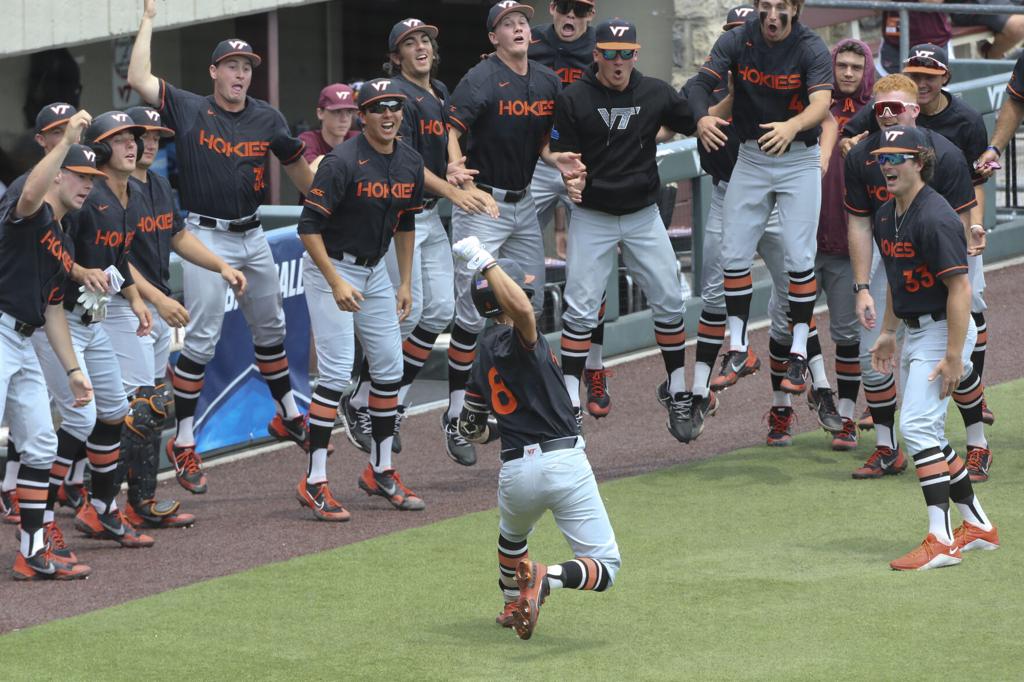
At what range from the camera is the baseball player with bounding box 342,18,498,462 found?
30.6ft

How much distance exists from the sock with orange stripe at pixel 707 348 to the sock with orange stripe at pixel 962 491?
2228mm

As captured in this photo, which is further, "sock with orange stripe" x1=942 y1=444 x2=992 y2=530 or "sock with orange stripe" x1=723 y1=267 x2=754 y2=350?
"sock with orange stripe" x1=723 y1=267 x2=754 y2=350

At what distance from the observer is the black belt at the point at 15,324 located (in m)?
7.41

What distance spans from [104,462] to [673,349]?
330 cm

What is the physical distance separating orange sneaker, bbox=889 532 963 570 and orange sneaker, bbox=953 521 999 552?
0.52 feet

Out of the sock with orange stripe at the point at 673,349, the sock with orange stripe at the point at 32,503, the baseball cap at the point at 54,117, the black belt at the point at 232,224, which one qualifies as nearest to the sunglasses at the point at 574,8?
the sock with orange stripe at the point at 673,349

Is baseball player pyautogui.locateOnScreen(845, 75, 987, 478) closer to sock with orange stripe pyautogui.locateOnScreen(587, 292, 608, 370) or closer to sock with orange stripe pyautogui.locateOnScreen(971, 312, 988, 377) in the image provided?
sock with orange stripe pyautogui.locateOnScreen(971, 312, 988, 377)

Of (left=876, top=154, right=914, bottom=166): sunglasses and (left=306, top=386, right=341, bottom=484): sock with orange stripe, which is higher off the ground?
(left=876, top=154, right=914, bottom=166): sunglasses

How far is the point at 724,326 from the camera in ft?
32.5

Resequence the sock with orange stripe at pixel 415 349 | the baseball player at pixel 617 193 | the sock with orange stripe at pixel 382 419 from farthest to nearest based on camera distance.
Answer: the sock with orange stripe at pixel 415 349 < the baseball player at pixel 617 193 < the sock with orange stripe at pixel 382 419

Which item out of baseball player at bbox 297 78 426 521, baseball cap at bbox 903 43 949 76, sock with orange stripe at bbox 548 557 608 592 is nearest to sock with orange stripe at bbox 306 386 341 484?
baseball player at bbox 297 78 426 521

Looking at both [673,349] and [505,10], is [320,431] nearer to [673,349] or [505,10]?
[673,349]

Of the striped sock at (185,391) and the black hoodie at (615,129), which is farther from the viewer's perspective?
the striped sock at (185,391)

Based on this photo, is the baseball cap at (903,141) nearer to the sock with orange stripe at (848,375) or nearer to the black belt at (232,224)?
the sock with orange stripe at (848,375)
